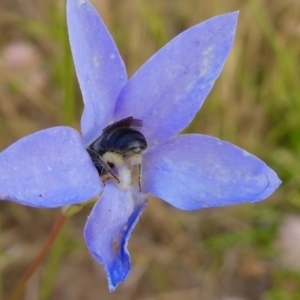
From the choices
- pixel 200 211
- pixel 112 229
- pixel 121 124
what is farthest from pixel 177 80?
pixel 200 211

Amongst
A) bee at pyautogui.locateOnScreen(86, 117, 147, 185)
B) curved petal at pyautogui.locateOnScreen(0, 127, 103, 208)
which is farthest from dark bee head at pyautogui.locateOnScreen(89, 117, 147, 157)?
curved petal at pyautogui.locateOnScreen(0, 127, 103, 208)

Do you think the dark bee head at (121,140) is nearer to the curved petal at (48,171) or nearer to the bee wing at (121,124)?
the bee wing at (121,124)

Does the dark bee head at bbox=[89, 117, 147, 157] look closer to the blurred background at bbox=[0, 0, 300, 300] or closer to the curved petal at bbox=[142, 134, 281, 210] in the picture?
the curved petal at bbox=[142, 134, 281, 210]

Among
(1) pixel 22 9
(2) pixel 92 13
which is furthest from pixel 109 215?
(1) pixel 22 9

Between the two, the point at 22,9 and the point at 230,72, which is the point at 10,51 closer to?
the point at 22,9

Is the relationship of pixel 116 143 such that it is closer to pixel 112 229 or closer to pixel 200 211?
pixel 112 229
